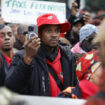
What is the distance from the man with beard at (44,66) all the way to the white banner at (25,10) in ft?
3.06

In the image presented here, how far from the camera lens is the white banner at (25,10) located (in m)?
4.54

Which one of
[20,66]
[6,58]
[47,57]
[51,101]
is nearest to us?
[51,101]

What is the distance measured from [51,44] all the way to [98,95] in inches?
90.6

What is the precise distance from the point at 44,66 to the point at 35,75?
14 centimetres

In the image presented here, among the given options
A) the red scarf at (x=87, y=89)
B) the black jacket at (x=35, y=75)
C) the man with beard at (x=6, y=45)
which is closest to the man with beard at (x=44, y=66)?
the black jacket at (x=35, y=75)

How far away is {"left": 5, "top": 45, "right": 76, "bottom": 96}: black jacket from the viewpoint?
2.95 m

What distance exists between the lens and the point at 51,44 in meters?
3.50

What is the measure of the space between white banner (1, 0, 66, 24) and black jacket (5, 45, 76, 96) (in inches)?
48.6

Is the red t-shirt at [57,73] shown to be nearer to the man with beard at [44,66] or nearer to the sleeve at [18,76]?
the man with beard at [44,66]

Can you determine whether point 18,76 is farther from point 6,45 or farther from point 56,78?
point 6,45

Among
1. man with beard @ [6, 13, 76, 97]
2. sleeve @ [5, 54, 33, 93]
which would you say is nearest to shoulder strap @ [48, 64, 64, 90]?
man with beard @ [6, 13, 76, 97]

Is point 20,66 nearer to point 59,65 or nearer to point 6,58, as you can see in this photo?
→ point 59,65

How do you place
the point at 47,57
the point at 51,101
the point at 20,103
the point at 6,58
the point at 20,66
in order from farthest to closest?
1. the point at 6,58
2. the point at 47,57
3. the point at 20,66
4. the point at 51,101
5. the point at 20,103

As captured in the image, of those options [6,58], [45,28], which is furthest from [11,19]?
[45,28]
